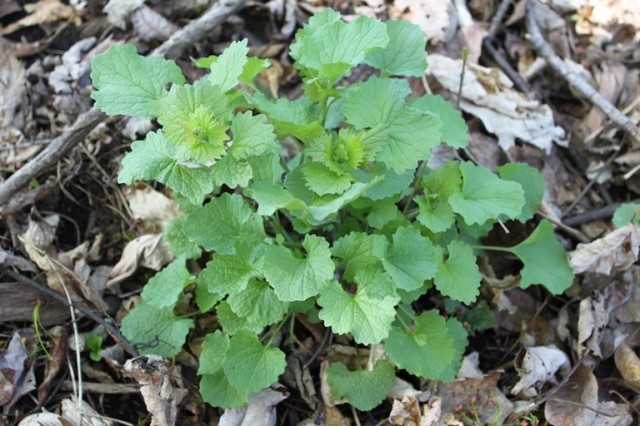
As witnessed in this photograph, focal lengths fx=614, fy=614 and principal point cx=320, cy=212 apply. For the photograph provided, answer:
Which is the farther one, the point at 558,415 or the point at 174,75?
the point at 558,415

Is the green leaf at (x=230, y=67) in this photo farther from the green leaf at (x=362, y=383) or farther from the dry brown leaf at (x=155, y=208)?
the green leaf at (x=362, y=383)

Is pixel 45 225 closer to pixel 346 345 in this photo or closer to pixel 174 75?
pixel 174 75

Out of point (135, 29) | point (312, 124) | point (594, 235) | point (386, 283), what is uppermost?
point (312, 124)

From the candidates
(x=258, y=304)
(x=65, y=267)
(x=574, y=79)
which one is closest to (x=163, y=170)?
(x=258, y=304)

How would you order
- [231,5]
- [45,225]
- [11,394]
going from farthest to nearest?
1. [231,5]
2. [45,225]
3. [11,394]

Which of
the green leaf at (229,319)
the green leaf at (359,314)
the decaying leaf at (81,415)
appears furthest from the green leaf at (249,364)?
the decaying leaf at (81,415)

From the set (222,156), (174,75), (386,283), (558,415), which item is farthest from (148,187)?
(558,415)

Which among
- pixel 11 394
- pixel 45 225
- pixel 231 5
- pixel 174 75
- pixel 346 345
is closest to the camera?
pixel 174 75

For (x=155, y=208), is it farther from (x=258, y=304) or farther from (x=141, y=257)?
(x=258, y=304)
